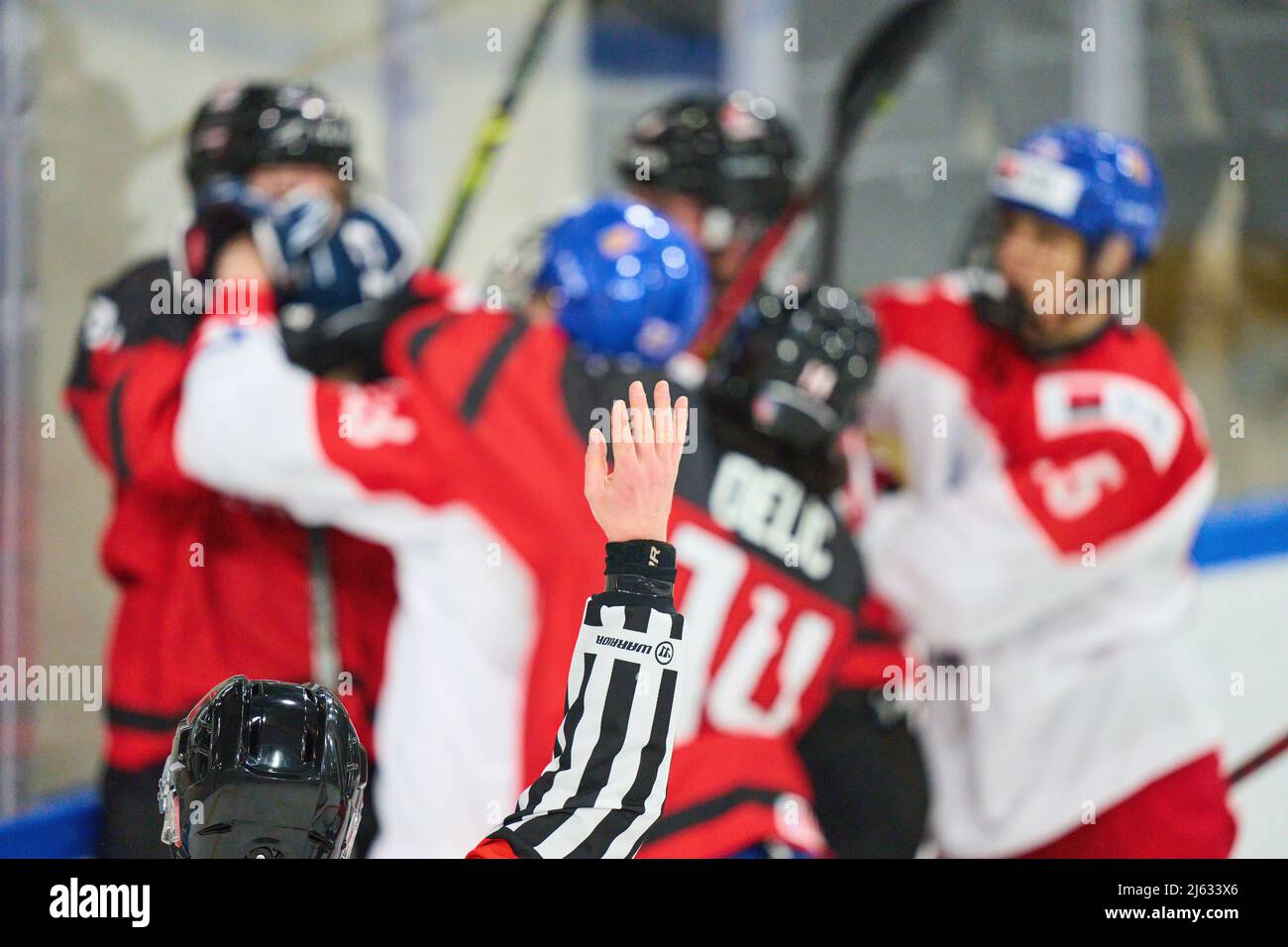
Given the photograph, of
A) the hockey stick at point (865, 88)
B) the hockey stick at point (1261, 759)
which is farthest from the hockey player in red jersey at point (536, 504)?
the hockey stick at point (865, 88)

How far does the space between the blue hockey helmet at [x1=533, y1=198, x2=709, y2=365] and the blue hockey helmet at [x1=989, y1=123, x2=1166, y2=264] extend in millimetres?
761

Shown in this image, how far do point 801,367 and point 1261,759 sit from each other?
1.30 metres

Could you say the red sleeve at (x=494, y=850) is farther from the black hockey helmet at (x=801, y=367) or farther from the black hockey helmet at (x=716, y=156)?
the black hockey helmet at (x=716, y=156)

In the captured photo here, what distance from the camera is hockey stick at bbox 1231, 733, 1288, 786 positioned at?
274cm

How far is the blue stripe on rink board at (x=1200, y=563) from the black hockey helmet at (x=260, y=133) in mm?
937

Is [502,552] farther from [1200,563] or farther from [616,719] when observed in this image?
[1200,563]

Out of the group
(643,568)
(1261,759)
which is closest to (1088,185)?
(1261,759)

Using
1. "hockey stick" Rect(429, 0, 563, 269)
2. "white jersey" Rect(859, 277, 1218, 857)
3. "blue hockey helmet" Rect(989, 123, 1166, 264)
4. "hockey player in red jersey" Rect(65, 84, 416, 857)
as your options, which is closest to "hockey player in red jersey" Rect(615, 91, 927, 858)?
"white jersey" Rect(859, 277, 1218, 857)

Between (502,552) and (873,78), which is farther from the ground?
(873,78)

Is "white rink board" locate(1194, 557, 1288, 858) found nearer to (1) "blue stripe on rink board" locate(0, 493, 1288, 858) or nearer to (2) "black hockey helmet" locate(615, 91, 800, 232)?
(1) "blue stripe on rink board" locate(0, 493, 1288, 858)

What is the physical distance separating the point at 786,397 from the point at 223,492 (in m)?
0.74

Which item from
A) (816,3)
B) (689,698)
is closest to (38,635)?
(689,698)

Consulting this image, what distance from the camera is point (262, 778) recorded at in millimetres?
1026

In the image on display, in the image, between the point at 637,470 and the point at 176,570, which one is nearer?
the point at 637,470
